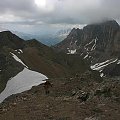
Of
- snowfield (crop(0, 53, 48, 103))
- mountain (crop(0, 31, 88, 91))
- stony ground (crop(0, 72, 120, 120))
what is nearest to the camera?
stony ground (crop(0, 72, 120, 120))

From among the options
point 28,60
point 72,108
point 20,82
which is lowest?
point 28,60

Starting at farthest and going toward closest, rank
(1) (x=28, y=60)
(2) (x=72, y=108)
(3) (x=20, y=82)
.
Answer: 1. (1) (x=28, y=60)
2. (3) (x=20, y=82)
3. (2) (x=72, y=108)

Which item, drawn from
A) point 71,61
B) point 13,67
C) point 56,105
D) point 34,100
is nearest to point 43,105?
point 56,105

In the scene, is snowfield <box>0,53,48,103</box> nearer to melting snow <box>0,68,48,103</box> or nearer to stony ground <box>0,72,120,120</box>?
melting snow <box>0,68,48,103</box>

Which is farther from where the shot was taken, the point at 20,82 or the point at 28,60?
the point at 28,60

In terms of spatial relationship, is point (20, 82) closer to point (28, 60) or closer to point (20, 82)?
point (20, 82)

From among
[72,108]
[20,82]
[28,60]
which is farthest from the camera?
[28,60]

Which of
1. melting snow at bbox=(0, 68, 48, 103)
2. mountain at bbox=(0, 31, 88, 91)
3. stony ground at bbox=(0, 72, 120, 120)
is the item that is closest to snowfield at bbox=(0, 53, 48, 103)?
melting snow at bbox=(0, 68, 48, 103)

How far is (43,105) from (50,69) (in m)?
88.0

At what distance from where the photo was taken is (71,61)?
584 feet

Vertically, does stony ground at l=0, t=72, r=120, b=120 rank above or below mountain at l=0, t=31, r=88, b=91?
above

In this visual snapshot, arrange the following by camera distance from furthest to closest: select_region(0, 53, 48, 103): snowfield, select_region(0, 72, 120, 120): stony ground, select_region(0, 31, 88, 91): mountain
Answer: select_region(0, 31, 88, 91): mountain
select_region(0, 53, 48, 103): snowfield
select_region(0, 72, 120, 120): stony ground

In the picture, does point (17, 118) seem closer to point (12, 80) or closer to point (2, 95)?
point (2, 95)

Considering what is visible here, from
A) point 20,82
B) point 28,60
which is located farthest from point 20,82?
point 28,60
